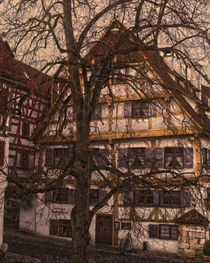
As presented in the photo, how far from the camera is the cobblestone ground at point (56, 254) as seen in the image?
16.5 metres

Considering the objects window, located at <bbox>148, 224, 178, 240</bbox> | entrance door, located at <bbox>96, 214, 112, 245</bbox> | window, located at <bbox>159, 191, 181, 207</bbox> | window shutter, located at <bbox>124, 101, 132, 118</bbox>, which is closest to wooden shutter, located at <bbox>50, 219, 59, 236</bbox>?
entrance door, located at <bbox>96, 214, 112, 245</bbox>

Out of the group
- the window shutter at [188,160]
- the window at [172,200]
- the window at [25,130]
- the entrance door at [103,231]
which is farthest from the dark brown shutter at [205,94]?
the window at [25,130]

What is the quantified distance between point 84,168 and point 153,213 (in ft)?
45.4

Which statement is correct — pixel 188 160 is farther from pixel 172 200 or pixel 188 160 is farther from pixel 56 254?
pixel 56 254

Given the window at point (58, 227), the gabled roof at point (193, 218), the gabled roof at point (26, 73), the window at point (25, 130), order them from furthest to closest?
the window at point (25, 130)
the window at point (58, 227)
the gabled roof at point (193, 218)
the gabled roof at point (26, 73)

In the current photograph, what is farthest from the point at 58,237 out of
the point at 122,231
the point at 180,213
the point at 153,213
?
the point at 180,213

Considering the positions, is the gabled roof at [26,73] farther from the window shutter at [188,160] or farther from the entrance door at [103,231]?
the entrance door at [103,231]

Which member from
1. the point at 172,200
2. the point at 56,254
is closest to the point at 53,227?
the point at 56,254

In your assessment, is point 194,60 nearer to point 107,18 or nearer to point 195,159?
point 107,18

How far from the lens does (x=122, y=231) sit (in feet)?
67.9

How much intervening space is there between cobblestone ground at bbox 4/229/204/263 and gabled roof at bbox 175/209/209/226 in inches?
66.1

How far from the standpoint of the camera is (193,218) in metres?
18.3

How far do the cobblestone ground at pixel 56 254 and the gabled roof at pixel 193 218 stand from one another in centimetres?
168

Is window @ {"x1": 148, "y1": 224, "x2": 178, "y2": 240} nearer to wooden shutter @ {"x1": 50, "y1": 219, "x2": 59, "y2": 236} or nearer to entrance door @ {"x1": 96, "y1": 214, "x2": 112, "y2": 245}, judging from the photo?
entrance door @ {"x1": 96, "y1": 214, "x2": 112, "y2": 245}
